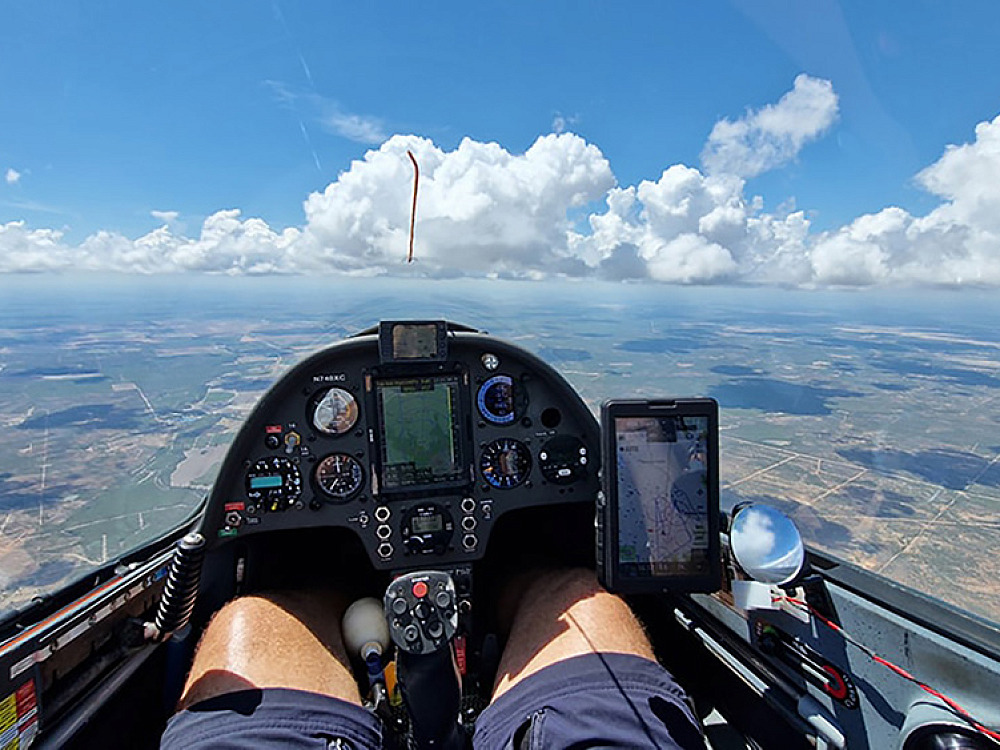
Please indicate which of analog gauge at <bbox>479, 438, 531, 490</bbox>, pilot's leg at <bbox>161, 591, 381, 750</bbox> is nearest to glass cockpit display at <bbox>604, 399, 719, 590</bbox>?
analog gauge at <bbox>479, 438, 531, 490</bbox>

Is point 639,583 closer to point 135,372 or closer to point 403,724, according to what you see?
point 403,724

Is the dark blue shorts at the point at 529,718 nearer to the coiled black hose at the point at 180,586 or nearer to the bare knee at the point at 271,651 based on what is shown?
the bare knee at the point at 271,651

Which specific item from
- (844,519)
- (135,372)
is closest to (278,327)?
(135,372)

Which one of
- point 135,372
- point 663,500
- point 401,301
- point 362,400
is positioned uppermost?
point 401,301

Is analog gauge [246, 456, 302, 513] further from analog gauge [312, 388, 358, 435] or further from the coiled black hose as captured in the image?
the coiled black hose

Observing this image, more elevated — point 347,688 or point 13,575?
point 347,688

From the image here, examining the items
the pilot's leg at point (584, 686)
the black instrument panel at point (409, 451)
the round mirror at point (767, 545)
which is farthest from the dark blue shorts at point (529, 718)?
the black instrument panel at point (409, 451)

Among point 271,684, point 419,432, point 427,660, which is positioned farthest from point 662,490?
point 271,684
